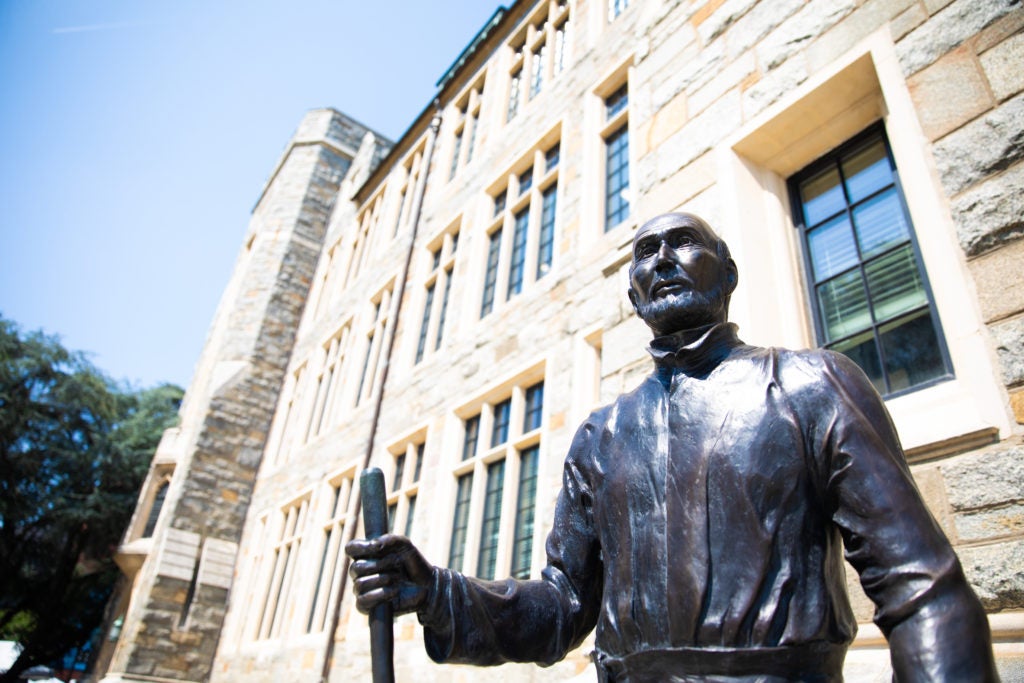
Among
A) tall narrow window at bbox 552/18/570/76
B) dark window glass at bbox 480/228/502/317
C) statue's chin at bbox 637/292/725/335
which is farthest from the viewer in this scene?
tall narrow window at bbox 552/18/570/76

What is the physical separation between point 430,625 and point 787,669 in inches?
26.4

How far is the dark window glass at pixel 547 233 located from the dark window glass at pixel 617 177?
82 cm

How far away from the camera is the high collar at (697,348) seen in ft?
4.77

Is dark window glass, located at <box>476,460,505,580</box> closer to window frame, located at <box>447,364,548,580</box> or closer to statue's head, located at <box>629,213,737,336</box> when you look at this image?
window frame, located at <box>447,364,548,580</box>

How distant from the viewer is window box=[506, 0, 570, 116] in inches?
370

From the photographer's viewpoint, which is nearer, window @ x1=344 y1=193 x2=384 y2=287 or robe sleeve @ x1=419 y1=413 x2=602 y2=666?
robe sleeve @ x1=419 y1=413 x2=602 y2=666

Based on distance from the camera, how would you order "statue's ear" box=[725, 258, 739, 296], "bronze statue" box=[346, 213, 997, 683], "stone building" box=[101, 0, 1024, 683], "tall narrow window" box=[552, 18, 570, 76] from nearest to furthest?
"bronze statue" box=[346, 213, 997, 683]
"statue's ear" box=[725, 258, 739, 296]
"stone building" box=[101, 0, 1024, 683]
"tall narrow window" box=[552, 18, 570, 76]

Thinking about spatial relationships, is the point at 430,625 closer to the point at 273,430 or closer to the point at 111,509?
the point at 273,430

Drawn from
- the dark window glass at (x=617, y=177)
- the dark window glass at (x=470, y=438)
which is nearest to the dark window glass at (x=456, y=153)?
the dark window glass at (x=617, y=177)

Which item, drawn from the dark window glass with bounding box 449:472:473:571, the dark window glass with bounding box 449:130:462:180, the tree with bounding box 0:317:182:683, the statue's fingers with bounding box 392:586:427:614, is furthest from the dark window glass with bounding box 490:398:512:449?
the tree with bounding box 0:317:182:683

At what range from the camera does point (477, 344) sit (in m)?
7.88

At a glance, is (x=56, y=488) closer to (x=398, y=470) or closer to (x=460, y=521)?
(x=398, y=470)

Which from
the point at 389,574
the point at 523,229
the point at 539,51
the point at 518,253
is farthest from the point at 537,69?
the point at 389,574

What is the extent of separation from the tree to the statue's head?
19029mm
